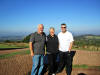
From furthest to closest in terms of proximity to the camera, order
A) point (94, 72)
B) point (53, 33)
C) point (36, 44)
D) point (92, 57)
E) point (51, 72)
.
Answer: point (92, 57), point (94, 72), point (51, 72), point (53, 33), point (36, 44)

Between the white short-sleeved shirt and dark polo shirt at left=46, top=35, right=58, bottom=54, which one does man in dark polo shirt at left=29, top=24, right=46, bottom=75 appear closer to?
dark polo shirt at left=46, top=35, right=58, bottom=54

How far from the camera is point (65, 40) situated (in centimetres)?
484

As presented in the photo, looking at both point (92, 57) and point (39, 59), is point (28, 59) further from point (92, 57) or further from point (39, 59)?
point (92, 57)

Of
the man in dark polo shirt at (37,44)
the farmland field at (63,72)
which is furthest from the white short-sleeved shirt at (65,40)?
the farmland field at (63,72)

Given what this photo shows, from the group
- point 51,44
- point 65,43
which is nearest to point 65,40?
point 65,43

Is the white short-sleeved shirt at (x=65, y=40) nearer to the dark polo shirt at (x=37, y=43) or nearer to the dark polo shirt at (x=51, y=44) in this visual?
the dark polo shirt at (x=51, y=44)

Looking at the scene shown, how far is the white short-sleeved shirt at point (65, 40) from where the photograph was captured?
482 centimetres

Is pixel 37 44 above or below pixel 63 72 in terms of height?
above

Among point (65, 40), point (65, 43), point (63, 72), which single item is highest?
point (65, 40)

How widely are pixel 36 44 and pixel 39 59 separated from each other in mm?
546

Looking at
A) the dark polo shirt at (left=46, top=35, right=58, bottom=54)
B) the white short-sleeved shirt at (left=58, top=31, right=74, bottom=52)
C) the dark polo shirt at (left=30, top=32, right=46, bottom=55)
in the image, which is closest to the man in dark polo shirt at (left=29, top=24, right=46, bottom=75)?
the dark polo shirt at (left=30, top=32, right=46, bottom=55)

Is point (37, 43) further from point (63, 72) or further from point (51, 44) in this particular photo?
point (63, 72)

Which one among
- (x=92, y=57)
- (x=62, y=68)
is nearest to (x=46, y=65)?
(x=62, y=68)

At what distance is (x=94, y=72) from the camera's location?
5.54 metres
